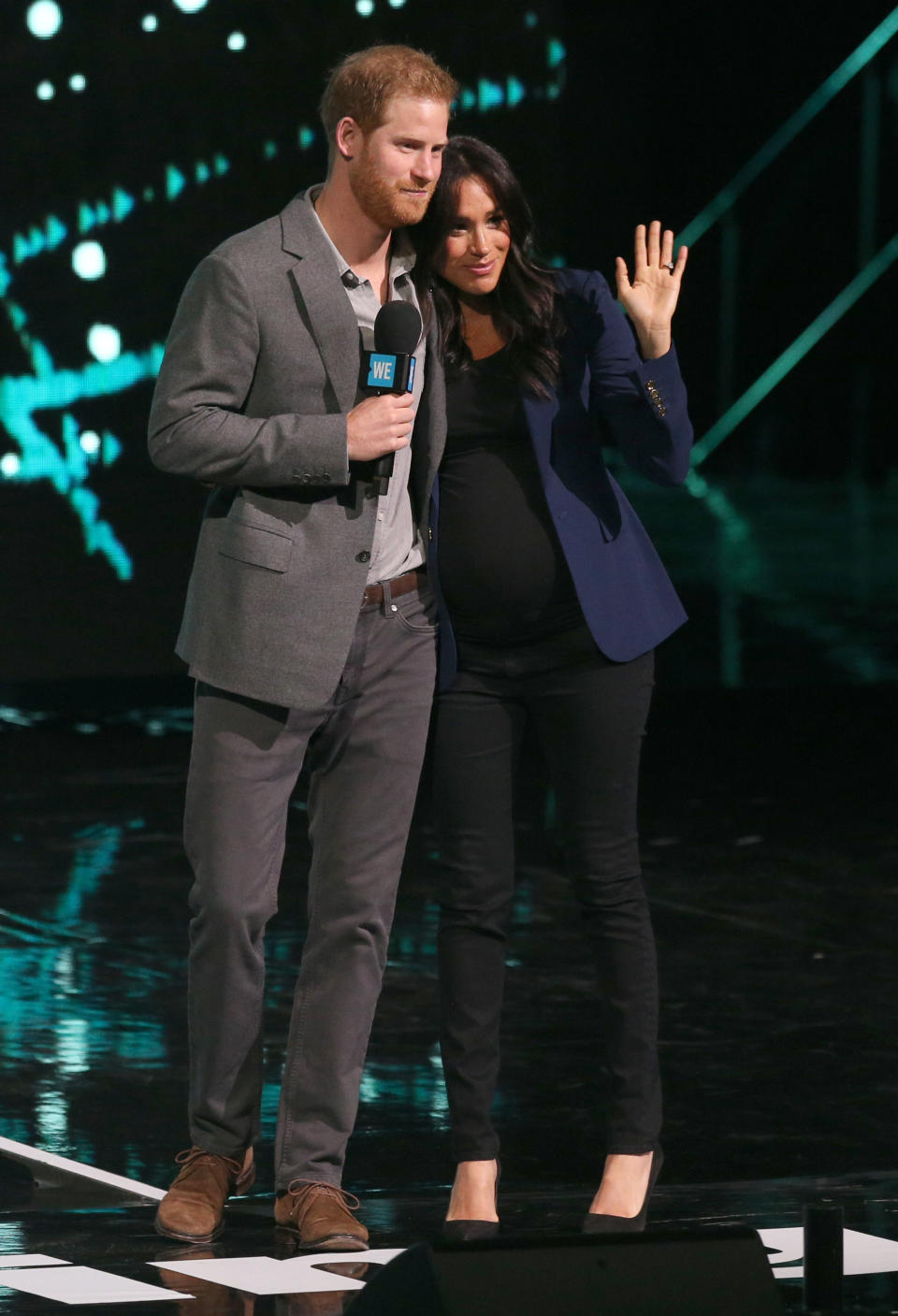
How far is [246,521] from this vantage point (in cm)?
321

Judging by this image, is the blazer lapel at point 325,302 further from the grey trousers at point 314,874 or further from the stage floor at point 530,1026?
the stage floor at point 530,1026

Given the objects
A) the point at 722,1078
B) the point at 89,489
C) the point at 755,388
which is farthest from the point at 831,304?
the point at 722,1078

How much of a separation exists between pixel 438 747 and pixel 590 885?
0.30 m

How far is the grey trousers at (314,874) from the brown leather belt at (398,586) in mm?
13

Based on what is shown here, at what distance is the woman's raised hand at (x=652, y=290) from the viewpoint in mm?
3322

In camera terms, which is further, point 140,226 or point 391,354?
point 140,226

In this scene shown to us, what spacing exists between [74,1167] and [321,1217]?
632 millimetres

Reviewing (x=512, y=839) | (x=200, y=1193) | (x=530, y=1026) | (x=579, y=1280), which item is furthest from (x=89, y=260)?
(x=579, y=1280)

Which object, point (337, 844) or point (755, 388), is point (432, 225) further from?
point (755, 388)

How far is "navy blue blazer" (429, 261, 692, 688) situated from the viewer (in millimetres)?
3312

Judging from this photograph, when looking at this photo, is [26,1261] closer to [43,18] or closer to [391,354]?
[391,354]

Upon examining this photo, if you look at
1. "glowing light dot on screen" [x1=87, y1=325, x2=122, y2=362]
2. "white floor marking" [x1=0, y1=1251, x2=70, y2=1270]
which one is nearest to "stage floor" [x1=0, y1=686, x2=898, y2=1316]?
"white floor marking" [x1=0, y1=1251, x2=70, y2=1270]

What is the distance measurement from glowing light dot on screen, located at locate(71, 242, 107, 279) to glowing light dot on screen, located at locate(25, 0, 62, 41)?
757mm

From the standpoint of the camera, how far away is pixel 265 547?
3203mm
